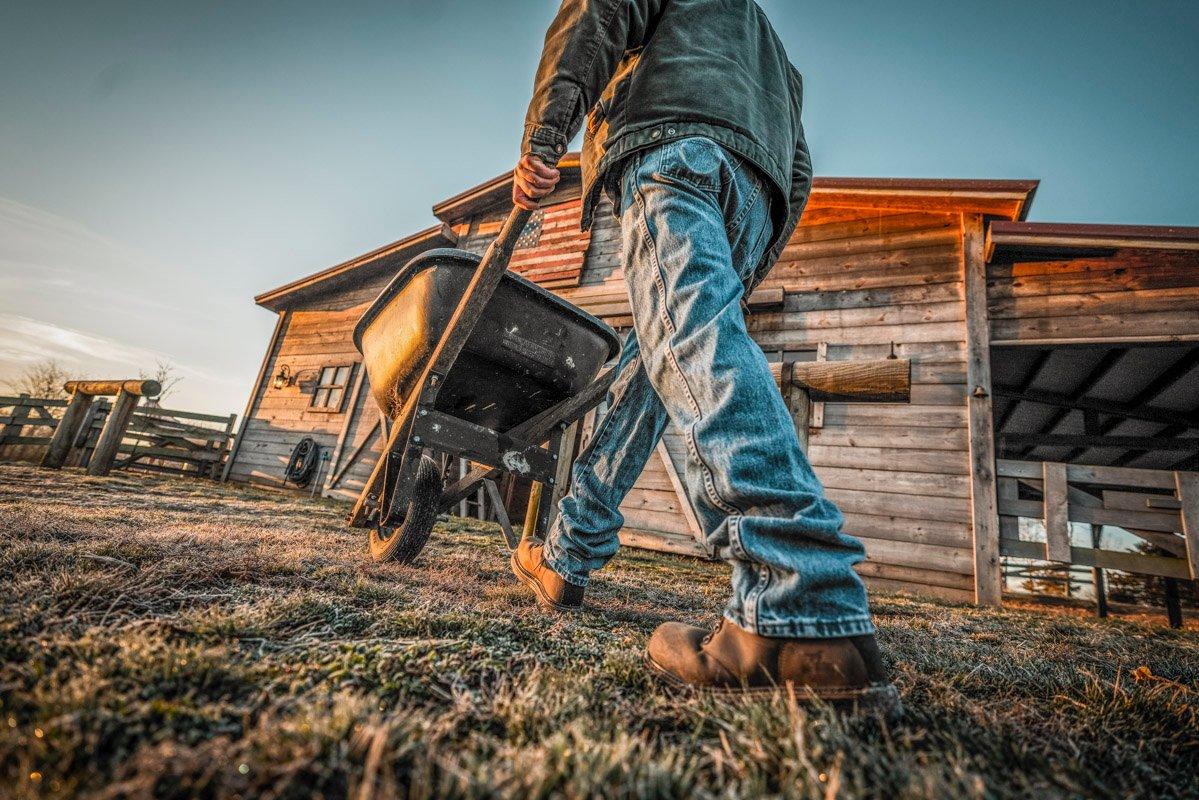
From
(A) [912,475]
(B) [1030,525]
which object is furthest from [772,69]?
(B) [1030,525]

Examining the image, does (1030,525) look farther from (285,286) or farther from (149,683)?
(285,286)

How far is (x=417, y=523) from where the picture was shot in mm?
2197

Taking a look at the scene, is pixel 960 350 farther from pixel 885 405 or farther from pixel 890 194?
pixel 890 194

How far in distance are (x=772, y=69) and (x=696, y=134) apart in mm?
521

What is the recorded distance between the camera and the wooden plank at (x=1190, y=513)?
3672 millimetres

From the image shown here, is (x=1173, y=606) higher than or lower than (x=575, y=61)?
lower

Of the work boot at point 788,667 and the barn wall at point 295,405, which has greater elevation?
the barn wall at point 295,405

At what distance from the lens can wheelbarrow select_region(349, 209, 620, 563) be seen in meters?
2.04

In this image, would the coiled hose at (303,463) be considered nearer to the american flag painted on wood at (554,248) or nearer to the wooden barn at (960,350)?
the american flag painted on wood at (554,248)

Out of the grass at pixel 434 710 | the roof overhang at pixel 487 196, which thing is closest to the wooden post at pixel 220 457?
the roof overhang at pixel 487 196

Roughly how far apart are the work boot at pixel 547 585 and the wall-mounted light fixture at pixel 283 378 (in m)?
10.5

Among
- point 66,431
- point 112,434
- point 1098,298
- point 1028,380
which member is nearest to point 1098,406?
point 1028,380

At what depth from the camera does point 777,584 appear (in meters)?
0.89

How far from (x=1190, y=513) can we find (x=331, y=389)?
11488 millimetres
